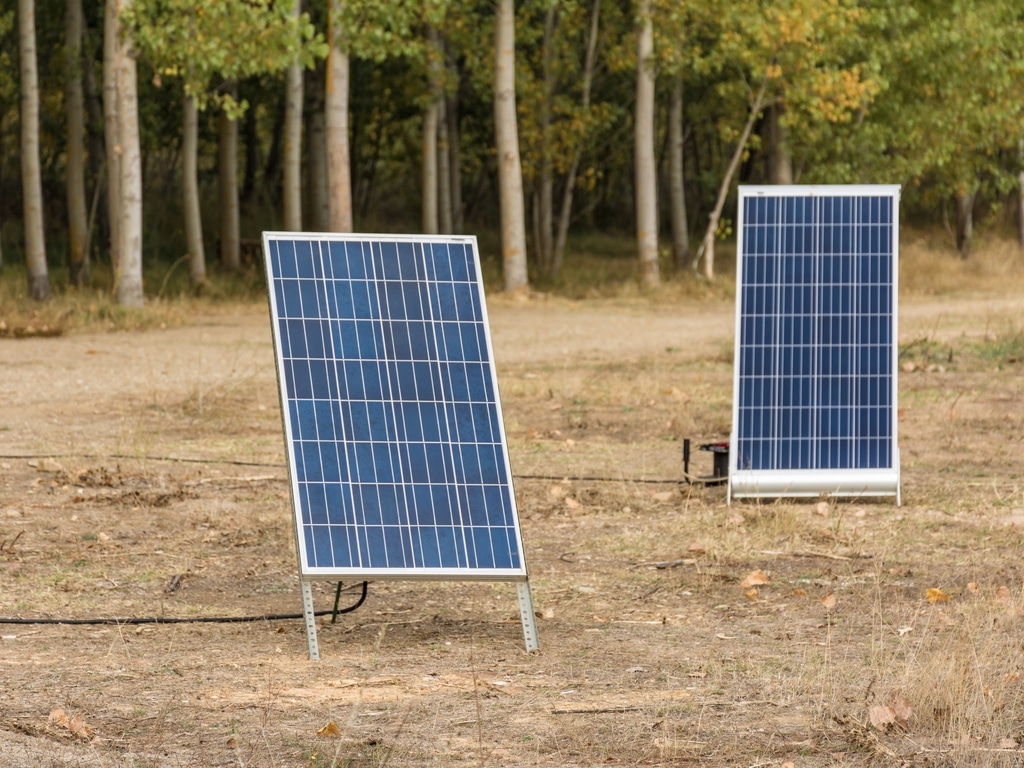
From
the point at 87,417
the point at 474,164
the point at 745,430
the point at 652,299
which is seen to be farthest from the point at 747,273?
the point at 474,164

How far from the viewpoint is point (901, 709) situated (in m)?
4.87

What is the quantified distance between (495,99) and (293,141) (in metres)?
3.61

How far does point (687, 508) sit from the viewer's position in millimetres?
8688

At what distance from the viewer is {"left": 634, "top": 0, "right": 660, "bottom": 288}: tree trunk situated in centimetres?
2742

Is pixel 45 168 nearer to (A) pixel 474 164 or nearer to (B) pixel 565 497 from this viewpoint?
(A) pixel 474 164

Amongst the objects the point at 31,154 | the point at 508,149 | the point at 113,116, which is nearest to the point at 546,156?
the point at 508,149

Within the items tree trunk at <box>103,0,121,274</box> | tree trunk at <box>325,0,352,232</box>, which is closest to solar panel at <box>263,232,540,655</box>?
Answer: tree trunk at <box>103,0,121,274</box>

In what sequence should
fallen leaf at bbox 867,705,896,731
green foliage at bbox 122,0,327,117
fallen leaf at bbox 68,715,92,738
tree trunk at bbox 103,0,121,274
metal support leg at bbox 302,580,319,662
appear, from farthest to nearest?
tree trunk at bbox 103,0,121,274 → green foliage at bbox 122,0,327,117 → metal support leg at bbox 302,580,319,662 → fallen leaf at bbox 867,705,896,731 → fallen leaf at bbox 68,715,92,738

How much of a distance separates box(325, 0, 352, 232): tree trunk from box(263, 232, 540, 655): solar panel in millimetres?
17056

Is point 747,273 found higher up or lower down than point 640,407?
higher up

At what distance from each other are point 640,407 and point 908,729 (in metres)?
8.56

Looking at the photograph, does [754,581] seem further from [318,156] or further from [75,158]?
[318,156]

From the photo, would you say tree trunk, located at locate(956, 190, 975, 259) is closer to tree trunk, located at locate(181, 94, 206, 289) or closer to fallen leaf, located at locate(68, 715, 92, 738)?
tree trunk, located at locate(181, 94, 206, 289)

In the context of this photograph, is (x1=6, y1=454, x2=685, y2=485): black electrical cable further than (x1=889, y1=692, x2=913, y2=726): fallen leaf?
Yes
